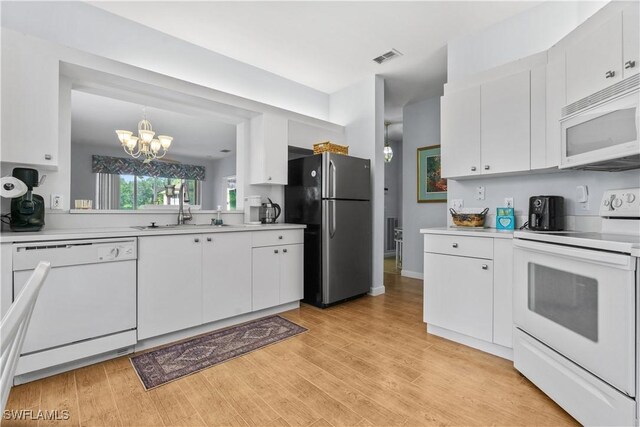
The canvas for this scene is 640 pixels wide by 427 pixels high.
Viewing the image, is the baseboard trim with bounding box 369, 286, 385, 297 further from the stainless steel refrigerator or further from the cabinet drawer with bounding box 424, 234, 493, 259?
the cabinet drawer with bounding box 424, 234, 493, 259

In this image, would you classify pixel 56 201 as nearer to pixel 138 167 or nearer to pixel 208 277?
pixel 208 277

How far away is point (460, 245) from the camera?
232 centimetres

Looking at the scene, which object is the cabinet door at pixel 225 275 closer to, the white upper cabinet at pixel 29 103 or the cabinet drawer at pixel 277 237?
the cabinet drawer at pixel 277 237

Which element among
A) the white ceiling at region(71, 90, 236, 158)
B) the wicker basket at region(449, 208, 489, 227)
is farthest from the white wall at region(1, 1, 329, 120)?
the wicker basket at region(449, 208, 489, 227)

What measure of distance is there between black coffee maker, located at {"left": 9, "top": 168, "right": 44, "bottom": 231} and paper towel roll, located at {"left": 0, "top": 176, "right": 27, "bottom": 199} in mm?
122

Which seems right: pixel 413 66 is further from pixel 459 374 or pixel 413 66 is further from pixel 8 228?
pixel 8 228

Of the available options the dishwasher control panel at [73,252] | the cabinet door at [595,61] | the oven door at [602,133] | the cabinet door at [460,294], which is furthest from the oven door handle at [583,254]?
the dishwasher control panel at [73,252]

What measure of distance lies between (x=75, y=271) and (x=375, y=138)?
328 cm

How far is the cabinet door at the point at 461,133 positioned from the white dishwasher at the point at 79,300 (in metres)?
2.70

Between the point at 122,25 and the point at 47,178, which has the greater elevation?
the point at 122,25

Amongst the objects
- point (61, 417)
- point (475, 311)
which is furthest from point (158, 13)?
point (475, 311)

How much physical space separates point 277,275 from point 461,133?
221 cm

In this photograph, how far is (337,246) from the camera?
3293 millimetres

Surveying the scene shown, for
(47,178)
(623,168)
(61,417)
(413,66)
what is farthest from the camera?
(413,66)
